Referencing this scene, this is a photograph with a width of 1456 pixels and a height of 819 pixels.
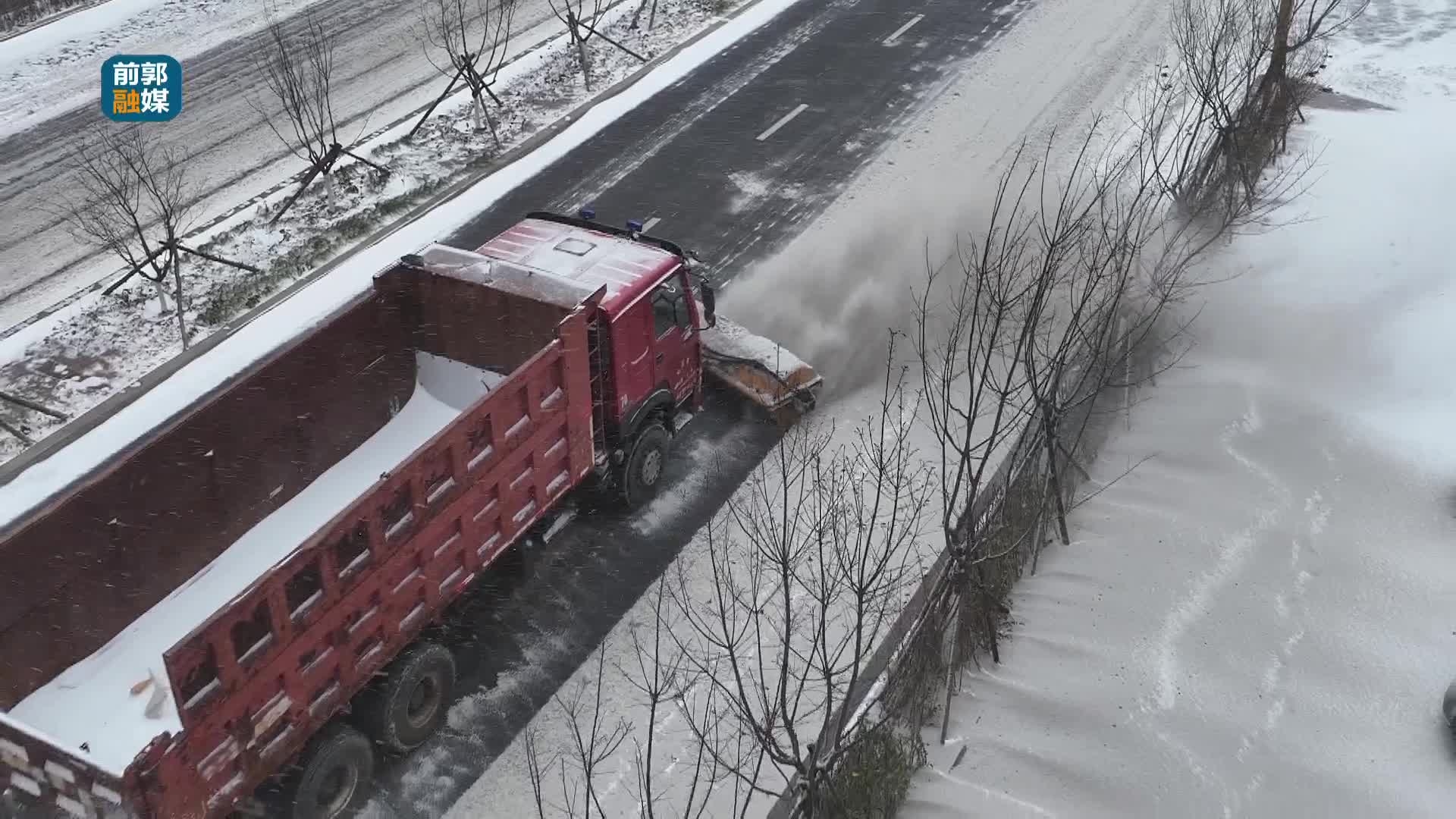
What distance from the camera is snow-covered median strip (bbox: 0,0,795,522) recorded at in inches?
511

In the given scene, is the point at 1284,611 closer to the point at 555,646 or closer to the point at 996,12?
the point at 555,646

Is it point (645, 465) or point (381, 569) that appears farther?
point (645, 465)

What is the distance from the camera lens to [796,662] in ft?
35.7

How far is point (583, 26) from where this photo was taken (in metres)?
22.9

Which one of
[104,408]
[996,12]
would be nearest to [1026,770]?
[104,408]

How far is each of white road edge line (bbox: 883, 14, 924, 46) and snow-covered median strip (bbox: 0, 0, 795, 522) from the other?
14.8ft

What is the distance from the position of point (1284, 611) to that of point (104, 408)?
42.3 feet

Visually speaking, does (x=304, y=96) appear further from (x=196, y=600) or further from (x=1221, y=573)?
(x=1221, y=573)

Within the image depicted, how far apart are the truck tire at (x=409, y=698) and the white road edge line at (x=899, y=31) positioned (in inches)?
690

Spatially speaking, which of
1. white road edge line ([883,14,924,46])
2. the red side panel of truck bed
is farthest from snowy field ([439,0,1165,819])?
white road edge line ([883,14,924,46])

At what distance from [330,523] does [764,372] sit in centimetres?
626

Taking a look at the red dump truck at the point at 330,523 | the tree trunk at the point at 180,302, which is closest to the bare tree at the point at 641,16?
the tree trunk at the point at 180,302

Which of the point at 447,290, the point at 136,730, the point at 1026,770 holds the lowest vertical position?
the point at 1026,770

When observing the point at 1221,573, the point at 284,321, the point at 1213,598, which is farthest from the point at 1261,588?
the point at 284,321
